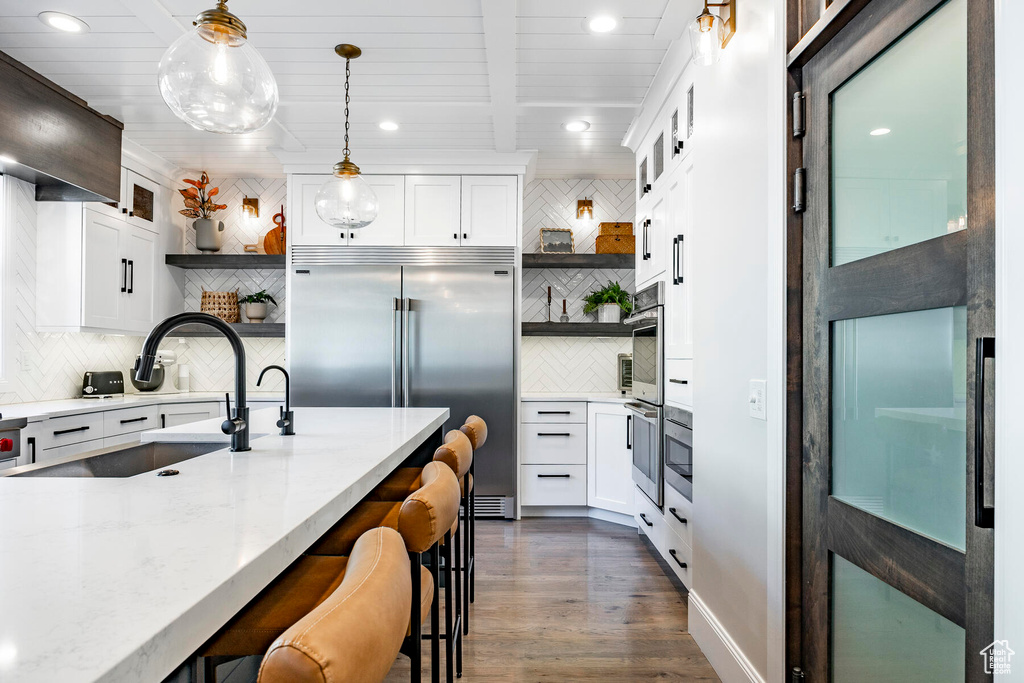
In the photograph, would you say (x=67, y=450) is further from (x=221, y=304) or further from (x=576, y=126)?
(x=576, y=126)

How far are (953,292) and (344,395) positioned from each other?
369 cm

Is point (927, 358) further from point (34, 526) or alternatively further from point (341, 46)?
point (341, 46)

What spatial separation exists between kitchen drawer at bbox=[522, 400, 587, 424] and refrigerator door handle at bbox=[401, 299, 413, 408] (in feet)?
2.67

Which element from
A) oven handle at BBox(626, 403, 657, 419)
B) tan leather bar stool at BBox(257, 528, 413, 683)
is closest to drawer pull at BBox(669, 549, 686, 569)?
oven handle at BBox(626, 403, 657, 419)

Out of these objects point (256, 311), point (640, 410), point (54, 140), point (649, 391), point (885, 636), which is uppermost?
point (54, 140)

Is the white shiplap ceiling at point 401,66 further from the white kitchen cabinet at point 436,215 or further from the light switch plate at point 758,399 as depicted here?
the light switch plate at point 758,399

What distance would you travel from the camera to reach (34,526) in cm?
91

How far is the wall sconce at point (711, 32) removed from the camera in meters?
1.91

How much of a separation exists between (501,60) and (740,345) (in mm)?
1750

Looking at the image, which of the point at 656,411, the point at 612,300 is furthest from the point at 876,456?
the point at 612,300

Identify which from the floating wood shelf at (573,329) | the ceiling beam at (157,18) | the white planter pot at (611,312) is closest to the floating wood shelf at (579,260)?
the white planter pot at (611,312)

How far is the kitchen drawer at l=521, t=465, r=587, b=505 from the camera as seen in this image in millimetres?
4254

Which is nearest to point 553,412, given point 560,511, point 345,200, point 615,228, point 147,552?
point 560,511

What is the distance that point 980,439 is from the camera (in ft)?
3.13
